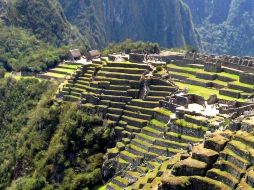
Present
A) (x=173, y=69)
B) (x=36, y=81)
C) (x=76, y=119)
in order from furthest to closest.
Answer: (x=36, y=81) → (x=173, y=69) → (x=76, y=119)

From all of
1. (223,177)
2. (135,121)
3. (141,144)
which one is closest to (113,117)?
(135,121)

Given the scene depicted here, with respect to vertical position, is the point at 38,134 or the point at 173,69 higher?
the point at 173,69

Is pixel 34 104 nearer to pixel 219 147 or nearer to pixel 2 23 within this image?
pixel 219 147

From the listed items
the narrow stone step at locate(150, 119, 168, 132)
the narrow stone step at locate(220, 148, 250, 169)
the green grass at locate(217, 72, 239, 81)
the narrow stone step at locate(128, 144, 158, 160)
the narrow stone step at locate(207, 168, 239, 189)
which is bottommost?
the narrow stone step at locate(128, 144, 158, 160)

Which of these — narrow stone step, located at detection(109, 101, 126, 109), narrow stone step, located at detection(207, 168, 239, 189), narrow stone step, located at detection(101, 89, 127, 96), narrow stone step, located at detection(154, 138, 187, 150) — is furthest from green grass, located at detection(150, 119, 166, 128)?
narrow stone step, located at detection(207, 168, 239, 189)

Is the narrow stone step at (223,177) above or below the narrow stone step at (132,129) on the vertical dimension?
above

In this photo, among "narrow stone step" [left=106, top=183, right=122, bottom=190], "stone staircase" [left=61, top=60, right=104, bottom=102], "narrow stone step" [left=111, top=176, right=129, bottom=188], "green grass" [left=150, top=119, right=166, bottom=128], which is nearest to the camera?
"narrow stone step" [left=111, top=176, right=129, bottom=188]

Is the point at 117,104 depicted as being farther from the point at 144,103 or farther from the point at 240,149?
the point at 240,149

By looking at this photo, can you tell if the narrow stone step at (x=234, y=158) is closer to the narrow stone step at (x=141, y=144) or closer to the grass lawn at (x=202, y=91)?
the narrow stone step at (x=141, y=144)

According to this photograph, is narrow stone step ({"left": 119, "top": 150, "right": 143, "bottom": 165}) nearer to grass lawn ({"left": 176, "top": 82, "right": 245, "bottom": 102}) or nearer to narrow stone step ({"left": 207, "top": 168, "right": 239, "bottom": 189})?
grass lawn ({"left": 176, "top": 82, "right": 245, "bottom": 102})

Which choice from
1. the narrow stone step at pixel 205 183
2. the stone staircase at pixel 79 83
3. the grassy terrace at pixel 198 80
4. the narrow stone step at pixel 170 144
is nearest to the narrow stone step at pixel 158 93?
the grassy terrace at pixel 198 80

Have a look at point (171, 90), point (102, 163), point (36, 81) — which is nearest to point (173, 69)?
point (171, 90)
